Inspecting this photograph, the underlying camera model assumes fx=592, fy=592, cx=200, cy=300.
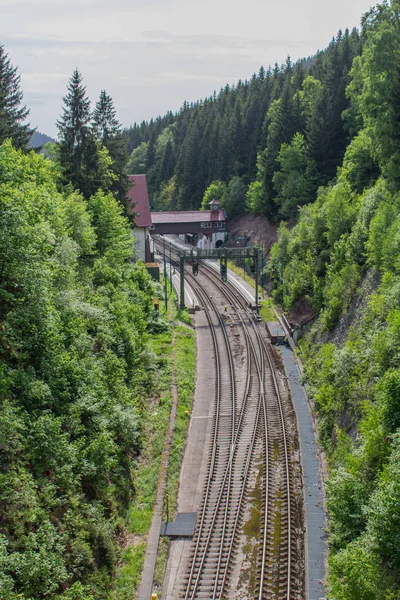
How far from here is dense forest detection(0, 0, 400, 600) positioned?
1603 centimetres

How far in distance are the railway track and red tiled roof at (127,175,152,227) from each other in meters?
23.0

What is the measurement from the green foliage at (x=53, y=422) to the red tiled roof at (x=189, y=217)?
52.7 meters

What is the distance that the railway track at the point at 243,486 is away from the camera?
62.8 feet

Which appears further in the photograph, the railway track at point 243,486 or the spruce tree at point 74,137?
the spruce tree at point 74,137

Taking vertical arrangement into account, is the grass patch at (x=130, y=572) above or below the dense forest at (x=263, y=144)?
below

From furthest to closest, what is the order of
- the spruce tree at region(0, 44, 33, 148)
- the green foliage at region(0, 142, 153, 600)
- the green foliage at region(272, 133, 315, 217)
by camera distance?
the green foliage at region(272, 133, 315, 217) → the spruce tree at region(0, 44, 33, 148) → the green foliage at region(0, 142, 153, 600)

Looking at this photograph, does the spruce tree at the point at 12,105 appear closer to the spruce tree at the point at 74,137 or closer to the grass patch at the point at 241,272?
the spruce tree at the point at 74,137

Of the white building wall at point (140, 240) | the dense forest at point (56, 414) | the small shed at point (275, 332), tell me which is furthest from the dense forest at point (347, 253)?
the white building wall at point (140, 240)

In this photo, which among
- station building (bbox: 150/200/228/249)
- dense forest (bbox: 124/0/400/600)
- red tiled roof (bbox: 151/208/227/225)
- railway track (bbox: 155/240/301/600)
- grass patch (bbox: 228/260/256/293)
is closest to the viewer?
dense forest (bbox: 124/0/400/600)

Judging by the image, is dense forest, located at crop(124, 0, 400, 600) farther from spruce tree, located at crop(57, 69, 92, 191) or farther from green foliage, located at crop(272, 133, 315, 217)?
spruce tree, located at crop(57, 69, 92, 191)

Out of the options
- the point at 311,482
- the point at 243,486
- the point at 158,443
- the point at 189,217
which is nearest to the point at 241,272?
the point at 189,217

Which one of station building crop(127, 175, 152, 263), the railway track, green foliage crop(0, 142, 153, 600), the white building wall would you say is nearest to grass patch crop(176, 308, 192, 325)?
the railway track

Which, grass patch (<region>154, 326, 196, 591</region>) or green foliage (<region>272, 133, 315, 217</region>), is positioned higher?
green foliage (<region>272, 133, 315, 217</region>)

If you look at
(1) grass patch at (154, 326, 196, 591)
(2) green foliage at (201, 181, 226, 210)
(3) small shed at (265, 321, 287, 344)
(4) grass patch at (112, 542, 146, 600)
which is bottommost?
(4) grass patch at (112, 542, 146, 600)
